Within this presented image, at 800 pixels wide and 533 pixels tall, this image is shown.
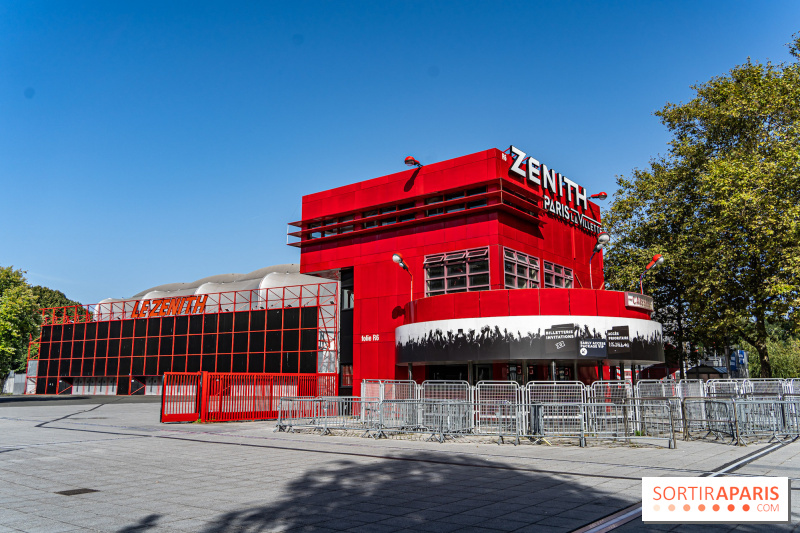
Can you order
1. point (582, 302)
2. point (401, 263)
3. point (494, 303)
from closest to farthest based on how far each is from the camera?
point (582, 302)
point (494, 303)
point (401, 263)

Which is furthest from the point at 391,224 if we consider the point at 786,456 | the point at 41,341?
the point at 41,341

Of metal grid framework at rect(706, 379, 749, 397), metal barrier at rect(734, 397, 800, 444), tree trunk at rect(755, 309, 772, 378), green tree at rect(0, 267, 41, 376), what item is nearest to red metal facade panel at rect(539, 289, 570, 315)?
metal grid framework at rect(706, 379, 749, 397)

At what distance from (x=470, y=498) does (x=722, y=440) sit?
1194 centimetres

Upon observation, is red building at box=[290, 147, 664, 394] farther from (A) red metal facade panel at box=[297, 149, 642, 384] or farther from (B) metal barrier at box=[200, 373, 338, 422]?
(B) metal barrier at box=[200, 373, 338, 422]

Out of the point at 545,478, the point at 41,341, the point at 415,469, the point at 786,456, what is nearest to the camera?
the point at 545,478

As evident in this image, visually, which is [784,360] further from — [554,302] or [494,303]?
[494,303]

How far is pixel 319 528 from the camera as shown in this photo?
7.44 m

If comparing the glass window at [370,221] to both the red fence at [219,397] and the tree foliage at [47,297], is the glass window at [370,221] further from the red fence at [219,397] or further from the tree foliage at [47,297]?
the tree foliage at [47,297]

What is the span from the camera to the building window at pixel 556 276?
31391 millimetres

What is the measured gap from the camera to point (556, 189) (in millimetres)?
32594

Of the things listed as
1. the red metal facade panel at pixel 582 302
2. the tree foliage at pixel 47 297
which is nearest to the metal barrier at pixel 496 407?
the red metal facade panel at pixel 582 302

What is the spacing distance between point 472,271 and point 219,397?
43.0ft

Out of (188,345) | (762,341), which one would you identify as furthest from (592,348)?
(188,345)

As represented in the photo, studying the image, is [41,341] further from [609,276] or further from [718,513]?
[718,513]
